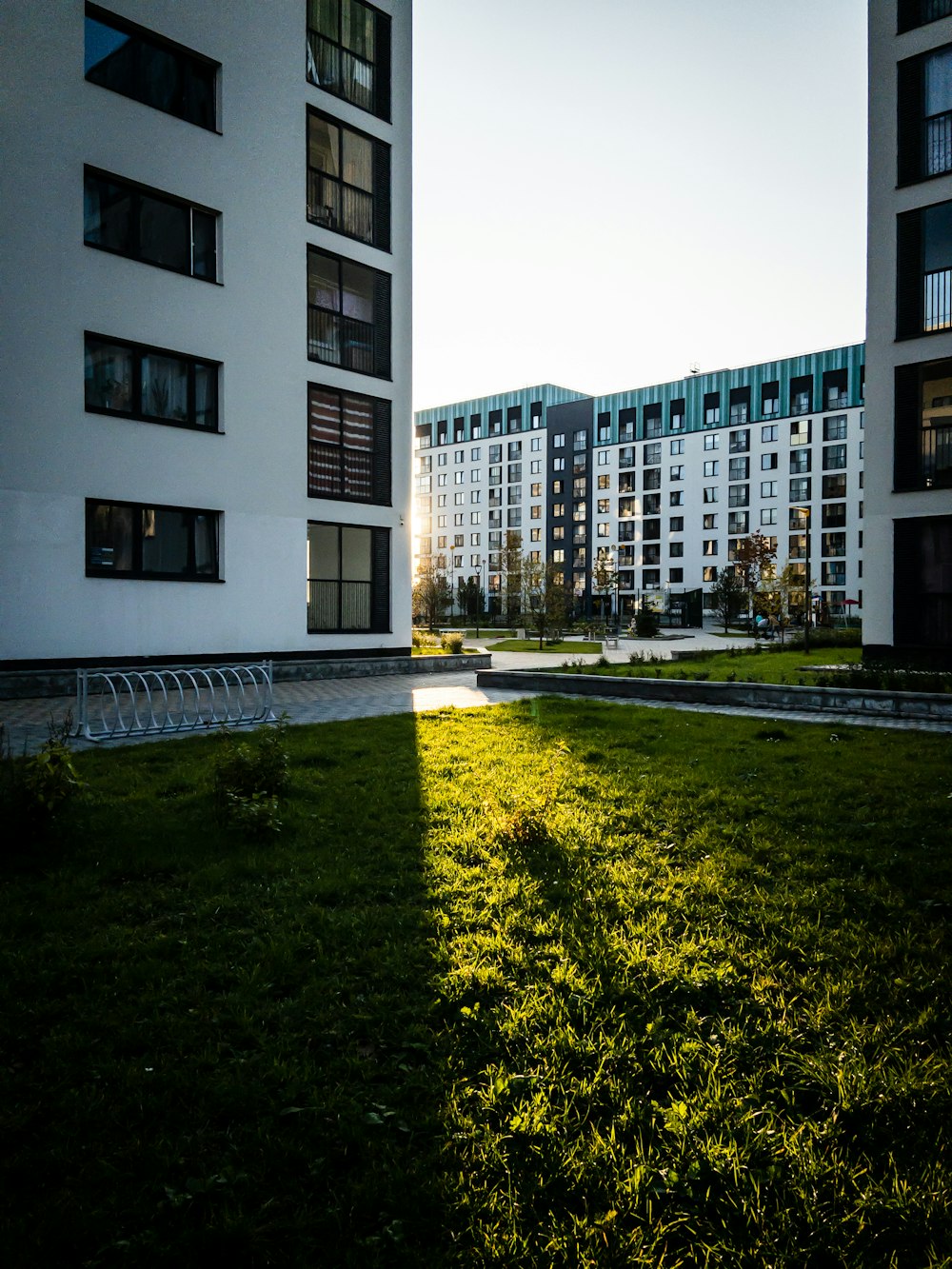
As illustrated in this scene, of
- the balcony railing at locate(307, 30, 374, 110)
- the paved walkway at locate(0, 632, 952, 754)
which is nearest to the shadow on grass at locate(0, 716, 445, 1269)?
the paved walkway at locate(0, 632, 952, 754)

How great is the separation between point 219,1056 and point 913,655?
64.2 feet

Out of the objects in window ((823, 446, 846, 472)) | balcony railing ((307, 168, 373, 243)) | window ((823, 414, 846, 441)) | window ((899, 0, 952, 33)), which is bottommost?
balcony railing ((307, 168, 373, 243))

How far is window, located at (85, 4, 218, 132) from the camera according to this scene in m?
16.7

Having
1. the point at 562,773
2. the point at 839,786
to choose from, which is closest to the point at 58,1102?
the point at 562,773

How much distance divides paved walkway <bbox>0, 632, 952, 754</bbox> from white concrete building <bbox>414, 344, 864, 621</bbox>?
46371 mm

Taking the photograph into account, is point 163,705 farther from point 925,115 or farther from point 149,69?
point 925,115

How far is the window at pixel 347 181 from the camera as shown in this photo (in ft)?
69.4

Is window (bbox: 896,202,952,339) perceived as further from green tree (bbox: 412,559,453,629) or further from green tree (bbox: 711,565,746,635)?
green tree (bbox: 711,565,746,635)

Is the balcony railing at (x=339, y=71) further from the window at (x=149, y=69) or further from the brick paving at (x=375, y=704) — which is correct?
the brick paving at (x=375, y=704)

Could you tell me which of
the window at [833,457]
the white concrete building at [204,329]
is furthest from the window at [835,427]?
the white concrete building at [204,329]

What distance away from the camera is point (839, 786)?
24.6 feet

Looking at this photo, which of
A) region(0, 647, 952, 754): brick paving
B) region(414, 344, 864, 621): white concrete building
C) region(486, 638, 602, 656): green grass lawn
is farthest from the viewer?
region(414, 344, 864, 621): white concrete building

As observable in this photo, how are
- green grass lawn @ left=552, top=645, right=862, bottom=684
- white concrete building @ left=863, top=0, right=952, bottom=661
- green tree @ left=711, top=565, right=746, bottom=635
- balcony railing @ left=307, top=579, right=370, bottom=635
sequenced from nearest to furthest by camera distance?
green grass lawn @ left=552, top=645, right=862, bottom=684 < white concrete building @ left=863, top=0, right=952, bottom=661 < balcony railing @ left=307, top=579, right=370, bottom=635 < green tree @ left=711, top=565, right=746, bottom=635

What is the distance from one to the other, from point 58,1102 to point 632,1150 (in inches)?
81.8
